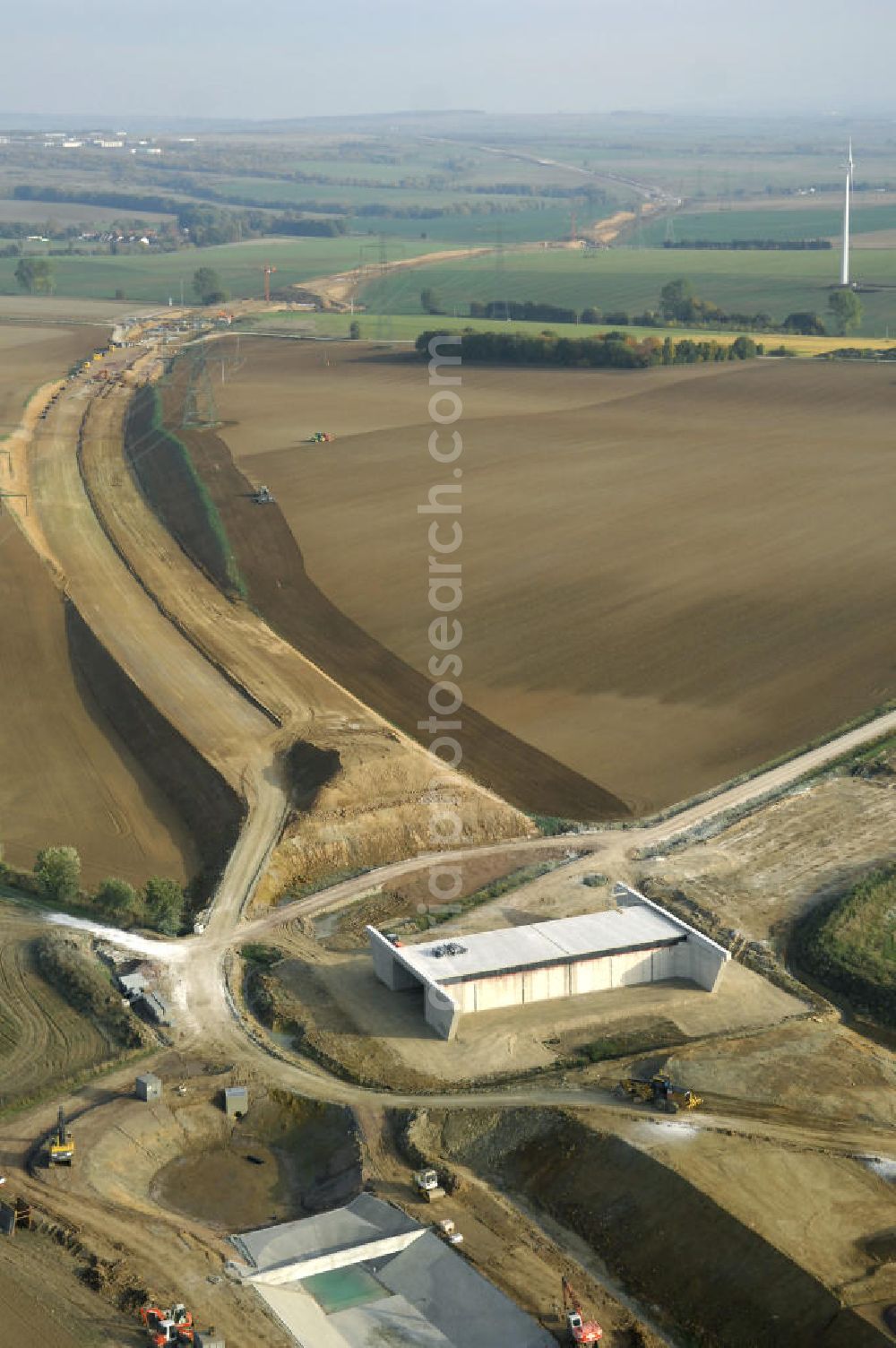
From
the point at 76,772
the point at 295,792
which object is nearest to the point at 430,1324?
the point at 295,792

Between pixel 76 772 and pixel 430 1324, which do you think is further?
pixel 76 772

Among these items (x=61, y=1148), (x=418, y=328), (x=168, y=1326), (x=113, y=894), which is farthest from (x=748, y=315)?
(x=168, y=1326)

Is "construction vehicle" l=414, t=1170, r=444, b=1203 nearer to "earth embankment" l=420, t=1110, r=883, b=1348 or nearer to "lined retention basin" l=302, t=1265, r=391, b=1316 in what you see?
"earth embankment" l=420, t=1110, r=883, b=1348

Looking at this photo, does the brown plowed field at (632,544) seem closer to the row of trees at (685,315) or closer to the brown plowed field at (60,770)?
the brown plowed field at (60,770)

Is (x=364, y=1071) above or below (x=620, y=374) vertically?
below

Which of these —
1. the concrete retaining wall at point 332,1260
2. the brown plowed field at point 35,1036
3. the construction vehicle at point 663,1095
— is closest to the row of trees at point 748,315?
the brown plowed field at point 35,1036

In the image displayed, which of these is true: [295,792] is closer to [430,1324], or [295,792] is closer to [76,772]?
[76,772]

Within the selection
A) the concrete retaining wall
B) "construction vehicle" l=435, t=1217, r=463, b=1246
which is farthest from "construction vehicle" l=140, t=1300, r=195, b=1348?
"construction vehicle" l=435, t=1217, r=463, b=1246
